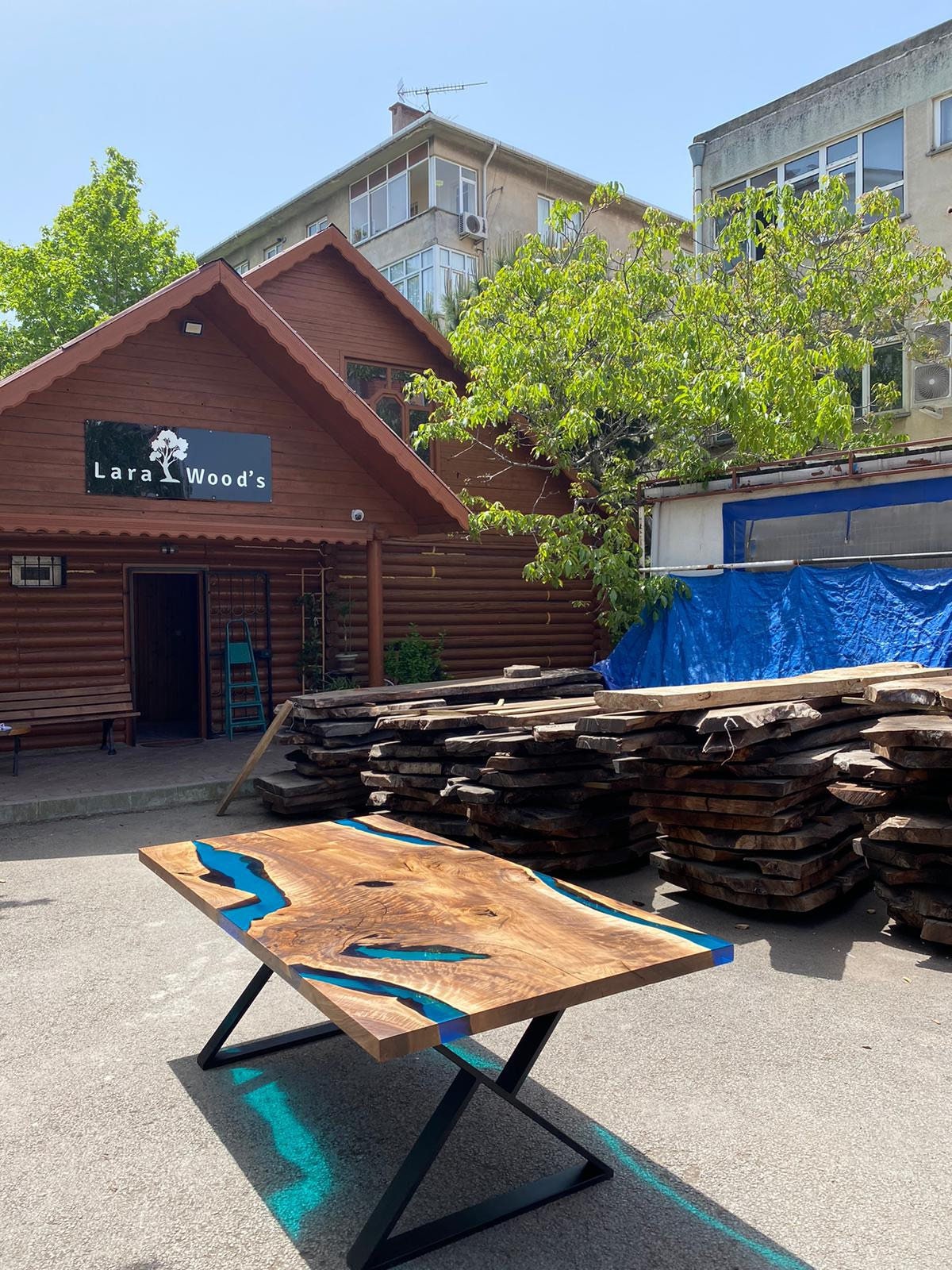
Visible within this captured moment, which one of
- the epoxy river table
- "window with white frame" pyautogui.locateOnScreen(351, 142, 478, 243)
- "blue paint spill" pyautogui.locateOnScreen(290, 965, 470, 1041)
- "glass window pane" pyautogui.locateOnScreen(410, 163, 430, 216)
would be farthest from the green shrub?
"glass window pane" pyautogui.locateOnScreen(410, 163, 430, 216)

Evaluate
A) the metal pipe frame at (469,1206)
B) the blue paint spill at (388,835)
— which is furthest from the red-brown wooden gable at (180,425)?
the metal pipe frame at (469,1206)

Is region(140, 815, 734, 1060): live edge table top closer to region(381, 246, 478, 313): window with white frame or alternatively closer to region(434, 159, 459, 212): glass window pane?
region(381, 246, 478, 313): window with white frame

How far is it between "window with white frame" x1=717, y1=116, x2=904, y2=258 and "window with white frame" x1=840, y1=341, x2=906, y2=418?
277 centimetres

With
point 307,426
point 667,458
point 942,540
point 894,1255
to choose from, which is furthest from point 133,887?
point 667,458

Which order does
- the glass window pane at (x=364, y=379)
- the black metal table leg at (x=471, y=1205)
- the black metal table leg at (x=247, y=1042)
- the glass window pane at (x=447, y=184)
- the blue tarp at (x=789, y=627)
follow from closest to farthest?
1. the black metal table leg at (x=471, y=1205)
2. the black metal table leg at (x=247, y=1042)
3. the blue tarp at (x=789, y=627)
4. the glass window pane at (x=364, y=379)
5. the glass window pane at (x=447, y=184)

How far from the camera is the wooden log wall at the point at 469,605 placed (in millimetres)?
15000

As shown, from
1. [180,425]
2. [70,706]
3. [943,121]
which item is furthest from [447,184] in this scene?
[70,706]

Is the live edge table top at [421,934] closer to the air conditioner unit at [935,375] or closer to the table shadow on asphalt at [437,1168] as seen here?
the table shadow on asphalt at [437,1168]

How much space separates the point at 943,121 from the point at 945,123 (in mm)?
48

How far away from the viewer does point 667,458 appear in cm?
1444

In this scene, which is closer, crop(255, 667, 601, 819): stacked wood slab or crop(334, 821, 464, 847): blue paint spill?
crop(334, 821, 464, 847): blue paint spill

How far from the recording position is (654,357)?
13.2m

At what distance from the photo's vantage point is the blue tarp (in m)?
10.4

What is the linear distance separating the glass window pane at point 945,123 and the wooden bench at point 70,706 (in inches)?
714
